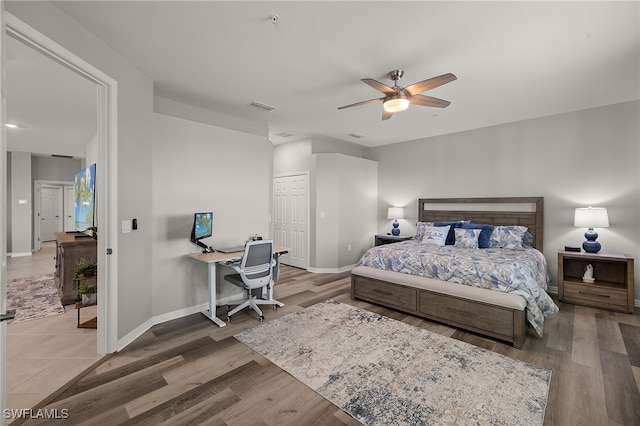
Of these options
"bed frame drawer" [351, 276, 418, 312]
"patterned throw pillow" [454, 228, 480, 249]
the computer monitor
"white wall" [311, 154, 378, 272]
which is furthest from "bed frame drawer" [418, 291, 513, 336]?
the computer monitor

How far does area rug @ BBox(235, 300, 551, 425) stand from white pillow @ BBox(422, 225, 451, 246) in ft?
5.93

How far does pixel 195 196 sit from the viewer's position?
368 centimetres

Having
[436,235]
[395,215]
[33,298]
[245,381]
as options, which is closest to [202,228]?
[245,381]

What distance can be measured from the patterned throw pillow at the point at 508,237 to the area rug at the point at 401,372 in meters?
2.17

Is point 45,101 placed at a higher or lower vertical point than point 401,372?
higher

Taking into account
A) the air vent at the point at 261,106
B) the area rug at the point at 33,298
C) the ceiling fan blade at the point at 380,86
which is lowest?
the area rug at the point at 33,298

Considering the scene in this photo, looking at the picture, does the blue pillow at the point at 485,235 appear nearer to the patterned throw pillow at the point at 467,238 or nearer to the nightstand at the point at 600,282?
the patterned throw pillow at the point at 467,238

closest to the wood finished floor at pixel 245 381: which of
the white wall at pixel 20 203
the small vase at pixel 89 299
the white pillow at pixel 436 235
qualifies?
the small vase at pixel 89 299

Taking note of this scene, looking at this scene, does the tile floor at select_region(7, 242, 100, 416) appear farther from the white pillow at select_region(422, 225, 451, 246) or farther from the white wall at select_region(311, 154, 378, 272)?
the white pillow at select_region(422, 225, 451, 246)

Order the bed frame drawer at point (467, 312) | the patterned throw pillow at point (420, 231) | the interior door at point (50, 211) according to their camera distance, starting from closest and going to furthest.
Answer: the bed frame drawer at point (467, 312)
the patterned throw pillow at point (420, 231)
the interior door at point (50, 211)

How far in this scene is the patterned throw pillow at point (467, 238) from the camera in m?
4.30

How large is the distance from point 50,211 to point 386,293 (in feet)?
36.1

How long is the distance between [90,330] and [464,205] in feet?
19.2

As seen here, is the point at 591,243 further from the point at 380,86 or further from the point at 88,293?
the point at 88,293
